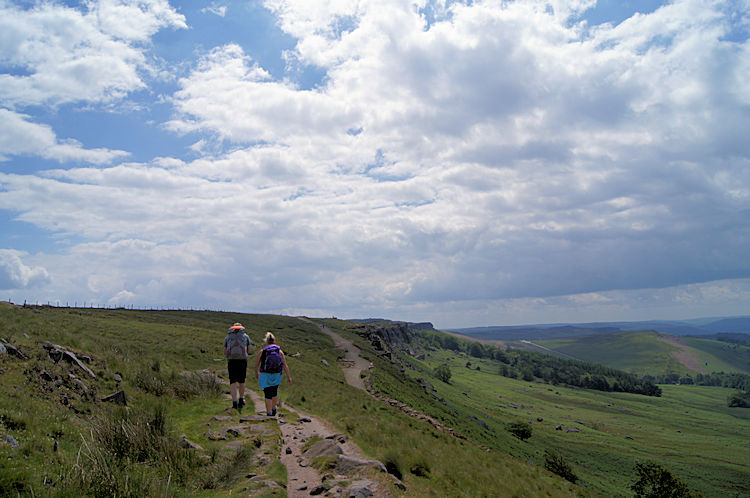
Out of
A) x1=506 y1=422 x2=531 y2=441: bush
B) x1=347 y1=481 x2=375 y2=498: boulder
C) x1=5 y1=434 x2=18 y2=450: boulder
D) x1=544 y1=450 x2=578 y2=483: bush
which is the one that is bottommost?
x1=506 y1=422 x2=531 y2=441: bush

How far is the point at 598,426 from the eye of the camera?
126188 mm

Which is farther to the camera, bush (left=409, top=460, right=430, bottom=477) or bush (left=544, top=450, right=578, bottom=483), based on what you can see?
bush (left=544, top=450, right=578, bottom=483)

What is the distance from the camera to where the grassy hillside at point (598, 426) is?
2655 inches

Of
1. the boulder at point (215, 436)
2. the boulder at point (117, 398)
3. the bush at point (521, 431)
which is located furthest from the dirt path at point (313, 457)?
the bush at point (521, 431)

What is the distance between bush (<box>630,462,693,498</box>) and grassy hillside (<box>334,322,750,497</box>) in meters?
6.93

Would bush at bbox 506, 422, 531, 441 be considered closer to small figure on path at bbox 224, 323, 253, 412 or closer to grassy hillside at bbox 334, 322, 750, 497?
grassy hillside at bbox 334, 322, 750, 497

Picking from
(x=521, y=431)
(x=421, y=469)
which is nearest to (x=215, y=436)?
(x=421, y=469)

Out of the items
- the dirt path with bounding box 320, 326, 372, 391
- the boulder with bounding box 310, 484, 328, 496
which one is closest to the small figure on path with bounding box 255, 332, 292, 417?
the boulder with bounding box 310, 484, 328, 496

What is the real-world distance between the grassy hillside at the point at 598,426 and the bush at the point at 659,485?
22.7 ft

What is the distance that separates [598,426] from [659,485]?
288ft

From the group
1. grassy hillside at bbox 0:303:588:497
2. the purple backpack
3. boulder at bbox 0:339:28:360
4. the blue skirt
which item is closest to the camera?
grassy hillside at bbox 0:303:588:497

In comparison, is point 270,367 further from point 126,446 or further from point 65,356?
point 65,356

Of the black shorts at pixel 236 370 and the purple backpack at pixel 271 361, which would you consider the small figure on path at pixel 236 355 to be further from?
the purple backpack at pixel 271 361

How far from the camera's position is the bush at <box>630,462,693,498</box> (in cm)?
4953
